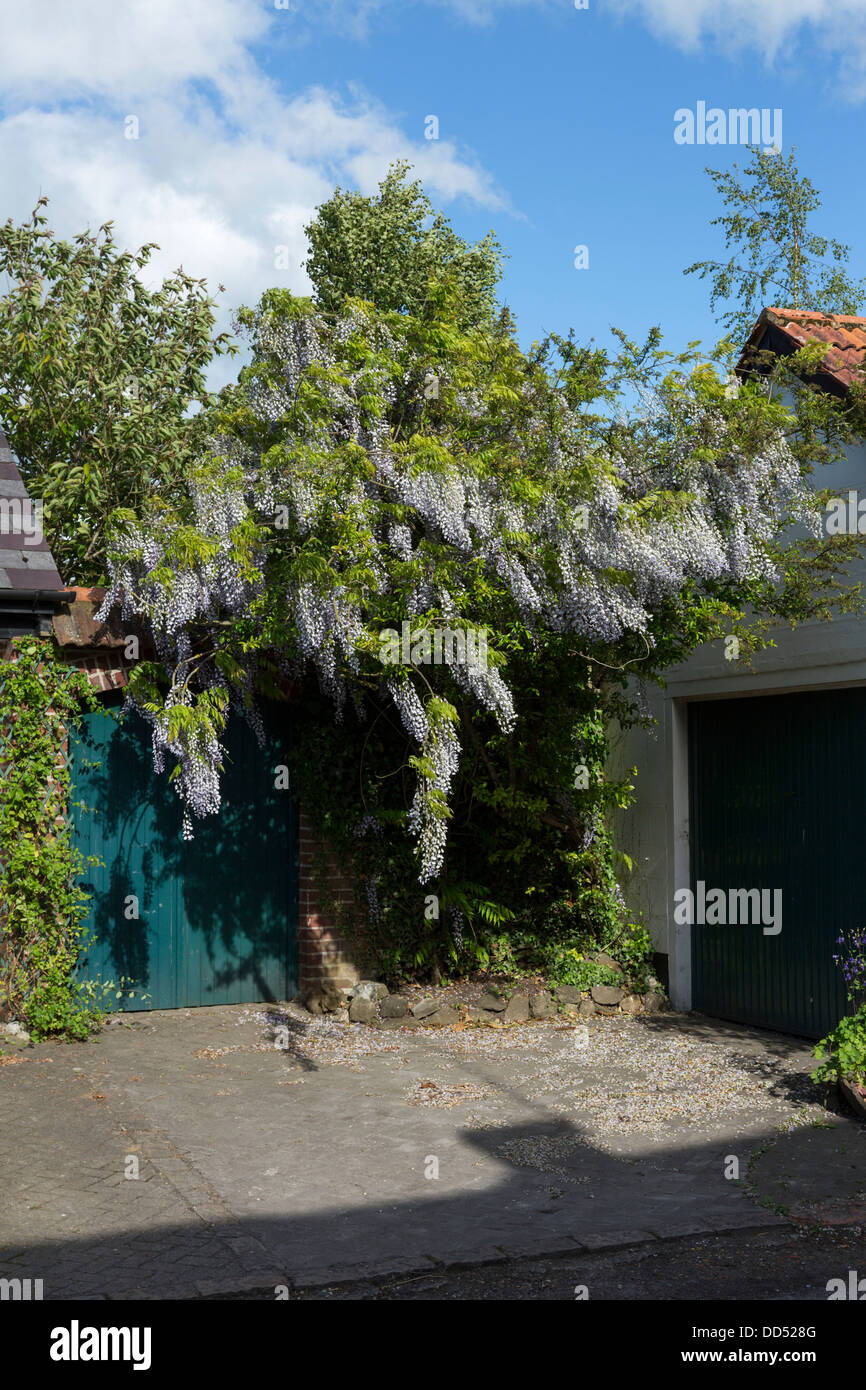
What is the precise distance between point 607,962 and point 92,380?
24.5 ft

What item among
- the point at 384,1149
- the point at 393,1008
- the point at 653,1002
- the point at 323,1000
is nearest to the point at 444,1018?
the point at 393,1008

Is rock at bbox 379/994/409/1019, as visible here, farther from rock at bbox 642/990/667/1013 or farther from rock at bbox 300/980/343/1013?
rock at bbox 642/990/667/1013

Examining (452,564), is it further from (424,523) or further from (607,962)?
(607,962)

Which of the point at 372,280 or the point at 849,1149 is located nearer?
the point at 849,1149

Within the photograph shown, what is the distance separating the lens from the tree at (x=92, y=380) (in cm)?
1121

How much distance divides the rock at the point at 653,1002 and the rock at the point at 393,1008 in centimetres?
184

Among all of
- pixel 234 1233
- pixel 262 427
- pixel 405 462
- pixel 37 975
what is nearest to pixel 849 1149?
pixel 234 1233

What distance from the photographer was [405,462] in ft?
23.0

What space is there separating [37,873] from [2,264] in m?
7.37

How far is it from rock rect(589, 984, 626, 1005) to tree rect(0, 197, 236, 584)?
250 inches

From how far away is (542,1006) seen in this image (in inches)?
330

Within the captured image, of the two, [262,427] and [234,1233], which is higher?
[262,427]

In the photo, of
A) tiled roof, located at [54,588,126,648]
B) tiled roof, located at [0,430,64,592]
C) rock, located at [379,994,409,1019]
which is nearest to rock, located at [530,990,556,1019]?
rock, located at [379,994,409,1019]
